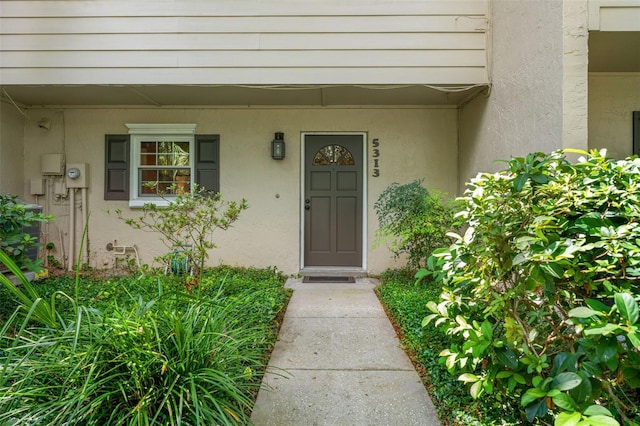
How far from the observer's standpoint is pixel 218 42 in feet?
13.3

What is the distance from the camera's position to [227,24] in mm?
4047

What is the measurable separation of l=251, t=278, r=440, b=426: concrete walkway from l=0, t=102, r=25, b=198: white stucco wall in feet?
14.2

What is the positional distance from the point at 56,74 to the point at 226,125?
6.56ft

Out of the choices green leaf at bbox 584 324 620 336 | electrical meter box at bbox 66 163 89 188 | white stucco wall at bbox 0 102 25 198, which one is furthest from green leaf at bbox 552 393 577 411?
white stucco wall at bbox 0 102 25 198

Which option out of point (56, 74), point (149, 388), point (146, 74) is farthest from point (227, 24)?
point (149, 388)

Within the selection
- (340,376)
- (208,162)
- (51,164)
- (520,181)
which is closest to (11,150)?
(51,164)

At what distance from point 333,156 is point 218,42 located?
2.09 meters

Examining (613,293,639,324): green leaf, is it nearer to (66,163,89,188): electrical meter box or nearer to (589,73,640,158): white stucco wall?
(589,73,640,158): white stucco wall

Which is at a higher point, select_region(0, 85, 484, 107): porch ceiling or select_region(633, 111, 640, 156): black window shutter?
select_region(0, 85, 484, 107): porch ceiling

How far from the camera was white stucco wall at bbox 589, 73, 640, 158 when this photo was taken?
158 inches

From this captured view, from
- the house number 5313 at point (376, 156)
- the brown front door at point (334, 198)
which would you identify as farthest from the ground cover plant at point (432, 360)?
the house number 5313 at point (376, 156)

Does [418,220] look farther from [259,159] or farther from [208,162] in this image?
[208,162]

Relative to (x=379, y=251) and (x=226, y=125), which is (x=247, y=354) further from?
(x=226, y=125)

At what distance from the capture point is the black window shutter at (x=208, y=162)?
5008mm
